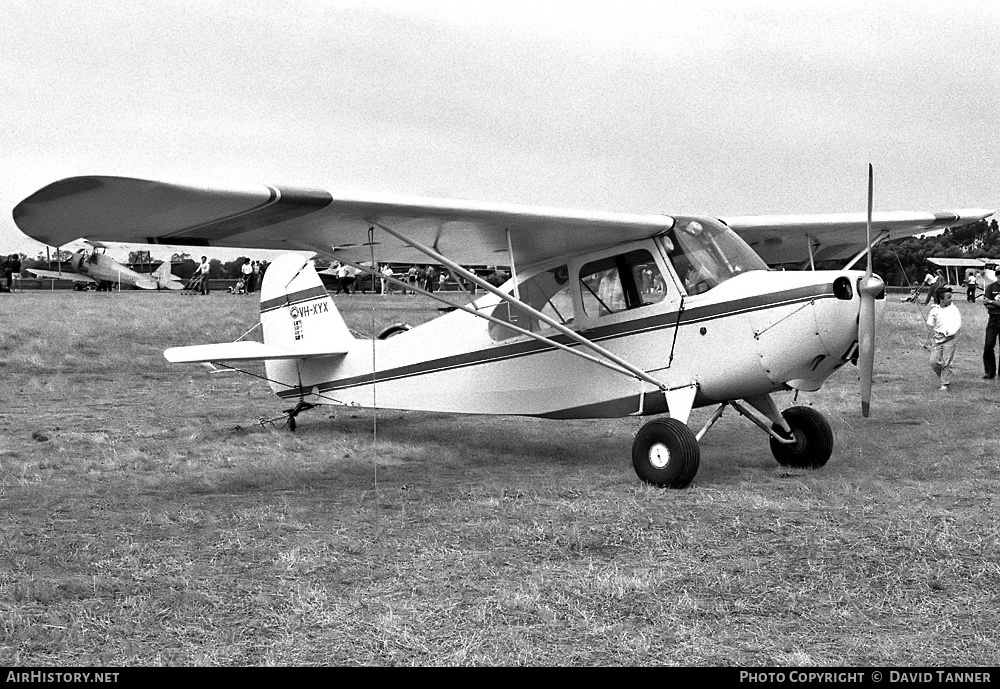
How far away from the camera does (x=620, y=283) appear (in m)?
8.92

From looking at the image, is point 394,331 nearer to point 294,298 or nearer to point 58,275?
point 294,298

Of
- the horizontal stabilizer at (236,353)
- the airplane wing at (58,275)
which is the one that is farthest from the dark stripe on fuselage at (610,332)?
the airplane wing at (58,275)

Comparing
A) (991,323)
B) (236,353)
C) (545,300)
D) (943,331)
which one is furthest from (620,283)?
(991,323)

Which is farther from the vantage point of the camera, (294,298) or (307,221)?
(294,298)

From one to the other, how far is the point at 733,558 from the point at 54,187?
176 inches

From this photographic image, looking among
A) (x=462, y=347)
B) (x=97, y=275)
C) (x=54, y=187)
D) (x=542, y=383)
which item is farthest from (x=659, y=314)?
(x=97, y=275)

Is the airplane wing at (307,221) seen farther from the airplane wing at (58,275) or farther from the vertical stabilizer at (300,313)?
the airplane wing at (58,275)

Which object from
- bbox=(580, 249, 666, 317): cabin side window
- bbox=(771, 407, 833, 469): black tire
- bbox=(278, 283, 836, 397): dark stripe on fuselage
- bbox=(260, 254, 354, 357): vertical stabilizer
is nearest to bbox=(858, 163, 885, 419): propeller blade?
bbox=(278, 283, 836, 397): dark stripe on fuselage

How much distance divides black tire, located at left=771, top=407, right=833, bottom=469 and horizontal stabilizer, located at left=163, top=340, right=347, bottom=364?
5.16 metres

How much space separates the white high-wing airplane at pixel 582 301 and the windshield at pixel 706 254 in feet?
0.04

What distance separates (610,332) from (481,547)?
Answer: 342cm

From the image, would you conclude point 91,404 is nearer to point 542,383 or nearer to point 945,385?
point 542,383

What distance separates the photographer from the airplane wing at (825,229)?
10.5 metres

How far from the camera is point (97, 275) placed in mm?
43156
